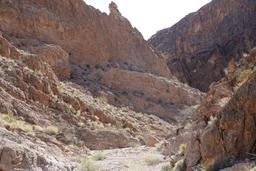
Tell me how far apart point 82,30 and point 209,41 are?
45.1 metres

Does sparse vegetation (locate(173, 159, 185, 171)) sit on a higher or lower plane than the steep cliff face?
lower

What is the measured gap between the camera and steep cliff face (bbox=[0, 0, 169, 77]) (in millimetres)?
45281

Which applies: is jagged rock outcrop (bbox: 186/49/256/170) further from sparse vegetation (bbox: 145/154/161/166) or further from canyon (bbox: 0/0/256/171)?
sparse vegetation (bbox: 145/154/161/166)

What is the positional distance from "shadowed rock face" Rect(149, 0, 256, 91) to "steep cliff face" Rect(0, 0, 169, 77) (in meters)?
27.0

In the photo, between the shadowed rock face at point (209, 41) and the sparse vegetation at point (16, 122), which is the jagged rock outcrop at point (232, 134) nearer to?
the sparse vegetation at point (16, 122)

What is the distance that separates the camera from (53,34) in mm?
47812

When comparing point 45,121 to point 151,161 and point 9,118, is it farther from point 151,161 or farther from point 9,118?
point 151,161

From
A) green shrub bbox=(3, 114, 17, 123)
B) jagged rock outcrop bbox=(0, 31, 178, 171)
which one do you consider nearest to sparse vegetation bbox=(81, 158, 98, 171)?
jagged rock outcrop bbox=(0, 31, 178, 171)

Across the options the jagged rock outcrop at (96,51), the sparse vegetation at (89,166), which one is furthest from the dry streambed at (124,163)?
the jagged rock outcrop at (96,51)

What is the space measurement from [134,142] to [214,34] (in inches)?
2598

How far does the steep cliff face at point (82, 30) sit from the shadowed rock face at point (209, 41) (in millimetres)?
27015

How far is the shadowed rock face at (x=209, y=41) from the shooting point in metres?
89.8

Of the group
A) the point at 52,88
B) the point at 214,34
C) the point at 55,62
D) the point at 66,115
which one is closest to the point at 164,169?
the point at 66,115

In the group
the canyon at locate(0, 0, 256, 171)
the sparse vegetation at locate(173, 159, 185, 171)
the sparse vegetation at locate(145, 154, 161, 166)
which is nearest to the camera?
the canyon at locate(0, 0, 256, 171)
